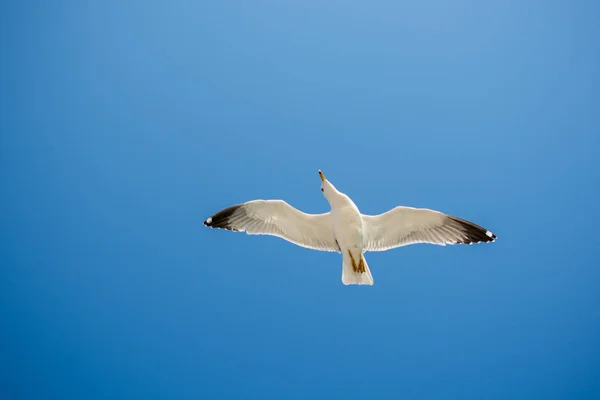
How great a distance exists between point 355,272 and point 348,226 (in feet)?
1.62

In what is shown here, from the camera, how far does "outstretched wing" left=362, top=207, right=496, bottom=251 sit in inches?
190

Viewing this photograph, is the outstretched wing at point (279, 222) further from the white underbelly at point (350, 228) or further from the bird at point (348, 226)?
the white underbelly at point (350, 228)

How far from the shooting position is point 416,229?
5.04m

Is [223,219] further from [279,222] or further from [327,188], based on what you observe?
[327,188]

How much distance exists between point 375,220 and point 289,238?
104cm

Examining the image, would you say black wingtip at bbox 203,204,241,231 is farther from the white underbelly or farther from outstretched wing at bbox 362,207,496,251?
outstretched wing at bbox 362,207,496,251

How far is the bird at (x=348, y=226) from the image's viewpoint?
15.5 feet

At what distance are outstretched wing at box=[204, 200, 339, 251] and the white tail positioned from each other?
16.1 inches

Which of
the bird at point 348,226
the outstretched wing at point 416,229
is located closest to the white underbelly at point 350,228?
the bird at point 348,226

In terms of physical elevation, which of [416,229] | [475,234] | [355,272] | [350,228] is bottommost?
[355,272]

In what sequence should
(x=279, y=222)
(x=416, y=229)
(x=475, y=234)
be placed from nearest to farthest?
(x=475, y=234)
(x=416, y=229)
(x=279, y=222)

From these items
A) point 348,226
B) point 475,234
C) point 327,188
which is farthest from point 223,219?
point 475,234

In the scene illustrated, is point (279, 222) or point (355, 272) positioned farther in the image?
point (279, 222)

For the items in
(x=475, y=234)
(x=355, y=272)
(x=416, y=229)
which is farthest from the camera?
(x=416, y=229)
